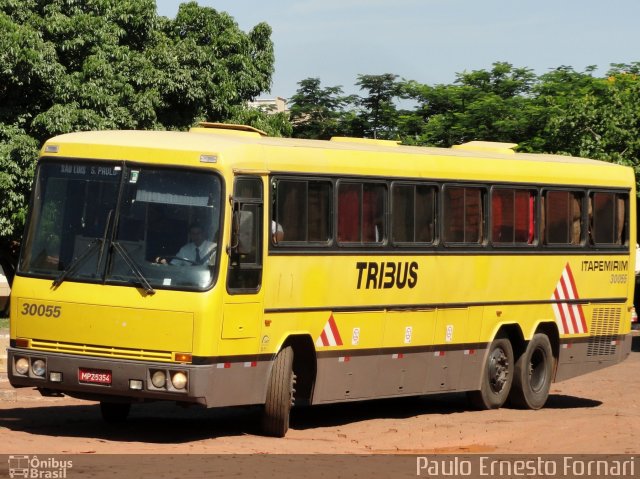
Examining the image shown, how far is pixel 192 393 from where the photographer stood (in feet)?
44.9

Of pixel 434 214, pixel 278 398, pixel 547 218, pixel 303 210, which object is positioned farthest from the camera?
pixel 547 218

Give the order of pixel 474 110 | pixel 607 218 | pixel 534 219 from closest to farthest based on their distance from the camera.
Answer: pixel 534 219 → pixel 607 218 → pixel 474 110

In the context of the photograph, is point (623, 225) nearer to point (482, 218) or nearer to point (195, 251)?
point (482, 218)

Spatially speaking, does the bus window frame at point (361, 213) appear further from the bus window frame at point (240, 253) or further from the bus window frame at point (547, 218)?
the bus window frame at point (547, 218)

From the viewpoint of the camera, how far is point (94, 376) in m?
13.8

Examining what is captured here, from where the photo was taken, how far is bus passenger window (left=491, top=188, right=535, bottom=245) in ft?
61.3

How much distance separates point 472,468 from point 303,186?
3.96 meters

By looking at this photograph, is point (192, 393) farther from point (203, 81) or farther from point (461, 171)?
point (203, 81)

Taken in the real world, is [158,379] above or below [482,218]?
below

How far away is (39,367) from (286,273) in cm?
268

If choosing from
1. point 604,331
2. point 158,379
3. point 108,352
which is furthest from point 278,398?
point 604,331

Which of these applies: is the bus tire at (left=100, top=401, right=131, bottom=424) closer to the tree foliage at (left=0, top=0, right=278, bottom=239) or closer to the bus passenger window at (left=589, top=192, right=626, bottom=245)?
the bus passenger window at (left=589, top=192, right=626, bottom=245)

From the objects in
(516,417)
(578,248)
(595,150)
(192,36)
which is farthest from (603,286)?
(192,36)

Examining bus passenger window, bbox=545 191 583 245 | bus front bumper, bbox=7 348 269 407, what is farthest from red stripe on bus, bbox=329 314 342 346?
bus passenger window, bbox=545 191 583 245
